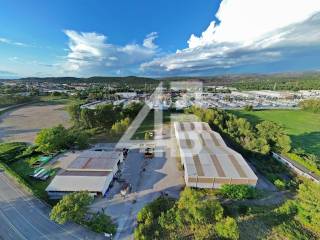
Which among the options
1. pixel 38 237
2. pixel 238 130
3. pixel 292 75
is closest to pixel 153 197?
pixel 38 237

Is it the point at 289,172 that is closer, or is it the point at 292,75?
the point at 289,172

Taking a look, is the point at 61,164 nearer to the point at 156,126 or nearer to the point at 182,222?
the point at 182,222

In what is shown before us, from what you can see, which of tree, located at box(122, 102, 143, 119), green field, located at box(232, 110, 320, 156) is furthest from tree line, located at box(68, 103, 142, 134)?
green field, located at box(232, 110, 320, 156)

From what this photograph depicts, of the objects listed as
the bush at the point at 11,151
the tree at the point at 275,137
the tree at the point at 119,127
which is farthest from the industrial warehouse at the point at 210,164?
the bush at the point at 11,151

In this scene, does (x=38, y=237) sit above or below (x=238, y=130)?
below

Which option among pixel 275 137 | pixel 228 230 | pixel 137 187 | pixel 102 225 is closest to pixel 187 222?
pixel 228 230

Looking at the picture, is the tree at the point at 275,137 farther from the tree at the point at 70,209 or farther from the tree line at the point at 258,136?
the tree at the point at 70,209
